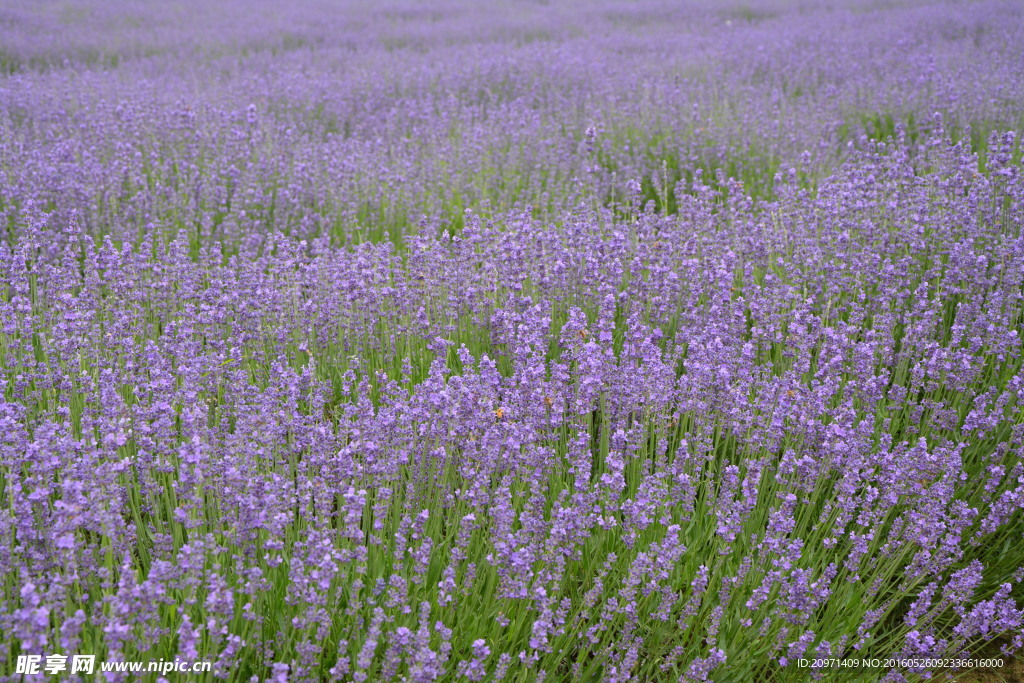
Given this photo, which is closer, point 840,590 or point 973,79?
point 840,590

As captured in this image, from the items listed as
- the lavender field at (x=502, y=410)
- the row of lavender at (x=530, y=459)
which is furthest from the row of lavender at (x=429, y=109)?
the row of lavender at (x=530, y=459)

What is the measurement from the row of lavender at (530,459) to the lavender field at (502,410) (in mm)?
18

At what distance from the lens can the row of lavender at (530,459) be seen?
1994 mm

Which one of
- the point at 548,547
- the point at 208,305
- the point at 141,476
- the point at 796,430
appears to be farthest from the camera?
the point at 208,305

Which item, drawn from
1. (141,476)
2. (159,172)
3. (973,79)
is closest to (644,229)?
(141,476)

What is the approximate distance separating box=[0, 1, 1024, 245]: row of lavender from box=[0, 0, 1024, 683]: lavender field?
0.07 meters

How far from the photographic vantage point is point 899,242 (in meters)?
3.91

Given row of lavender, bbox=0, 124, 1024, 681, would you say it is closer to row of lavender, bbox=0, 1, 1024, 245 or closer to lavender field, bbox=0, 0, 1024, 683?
lavender field, bbox=0, 0, 1024, 683

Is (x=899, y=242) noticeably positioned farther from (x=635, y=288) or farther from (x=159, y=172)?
(x=159, y=172)

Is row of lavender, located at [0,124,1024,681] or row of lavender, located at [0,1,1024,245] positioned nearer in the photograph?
row of lavender, located at [0,124,1024,681]

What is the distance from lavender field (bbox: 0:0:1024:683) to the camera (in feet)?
6.66

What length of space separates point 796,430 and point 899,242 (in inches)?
65.8

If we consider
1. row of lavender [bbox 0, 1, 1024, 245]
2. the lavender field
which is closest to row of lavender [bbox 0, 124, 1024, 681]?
the lavender field

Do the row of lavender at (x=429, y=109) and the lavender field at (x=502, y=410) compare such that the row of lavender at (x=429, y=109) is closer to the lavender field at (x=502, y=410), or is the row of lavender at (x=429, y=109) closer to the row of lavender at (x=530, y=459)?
the lavender field at (x=502, y=410)
